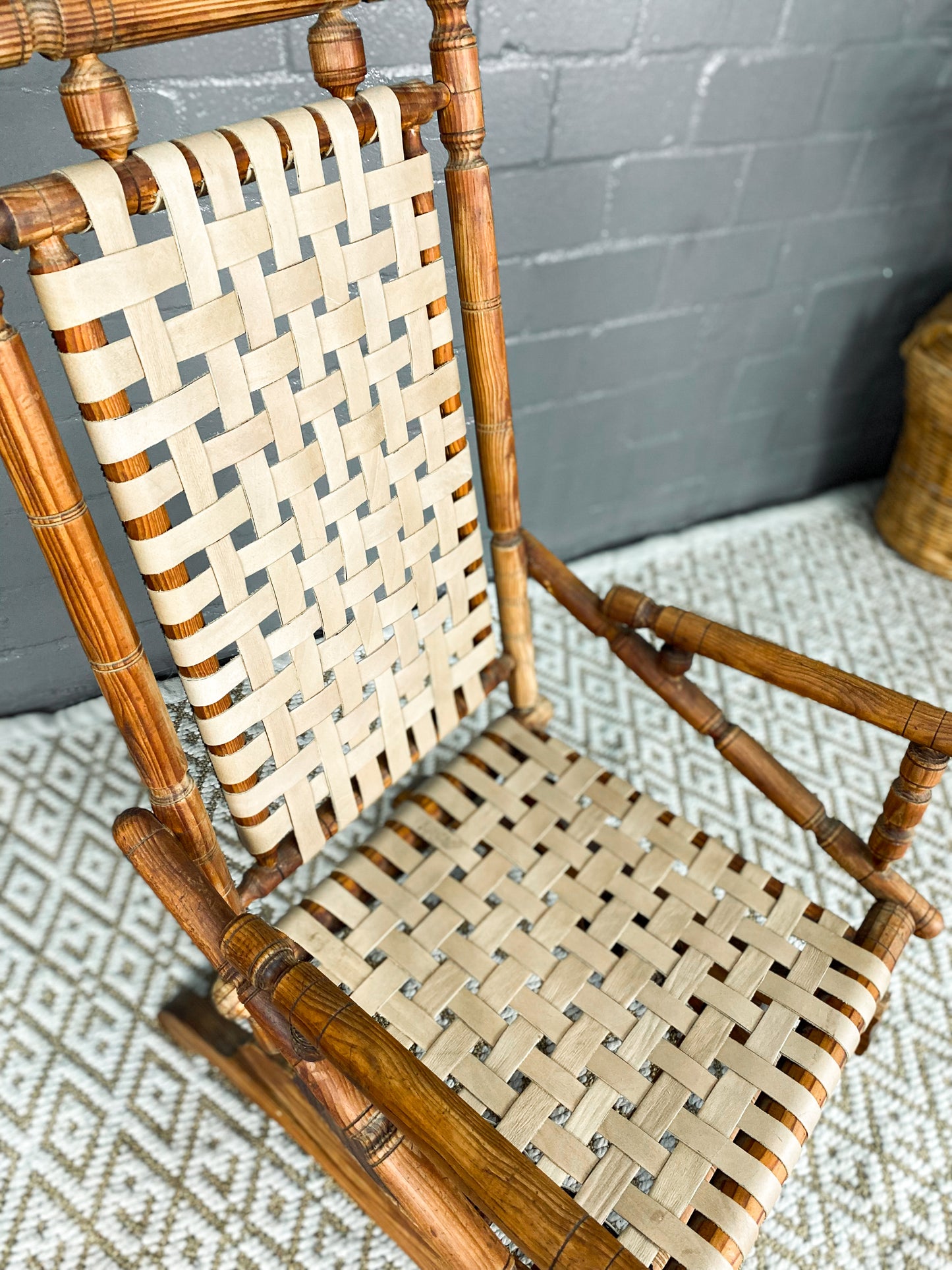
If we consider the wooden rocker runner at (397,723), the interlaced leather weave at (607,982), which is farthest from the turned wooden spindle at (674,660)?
the interlaced leather weave at (607,982)

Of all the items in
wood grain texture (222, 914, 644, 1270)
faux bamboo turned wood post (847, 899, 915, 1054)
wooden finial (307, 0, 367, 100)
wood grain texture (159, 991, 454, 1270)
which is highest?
wooden finial (307, 0, 367, 100)

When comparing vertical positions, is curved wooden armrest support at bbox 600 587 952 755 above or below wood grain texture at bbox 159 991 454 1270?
above

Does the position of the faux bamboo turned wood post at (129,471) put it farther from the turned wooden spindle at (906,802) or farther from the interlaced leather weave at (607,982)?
the turned wooden spindle at (906,802)

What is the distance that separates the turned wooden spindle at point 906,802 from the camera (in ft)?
2.57

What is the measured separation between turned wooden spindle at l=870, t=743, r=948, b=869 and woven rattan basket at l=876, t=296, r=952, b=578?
964 millimetres

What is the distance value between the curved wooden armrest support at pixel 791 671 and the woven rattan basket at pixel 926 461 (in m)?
0.93

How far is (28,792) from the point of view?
1313 millimetres

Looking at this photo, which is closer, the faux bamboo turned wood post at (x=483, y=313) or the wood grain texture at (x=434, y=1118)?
the wood grain texture at (x=434, y=1118)

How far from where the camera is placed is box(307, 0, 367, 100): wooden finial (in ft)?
2.21

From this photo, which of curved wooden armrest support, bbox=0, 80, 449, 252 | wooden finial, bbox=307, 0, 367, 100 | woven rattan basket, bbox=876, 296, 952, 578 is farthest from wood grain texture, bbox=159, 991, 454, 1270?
woven rattan basket, bbox=876, 296, 952, 578

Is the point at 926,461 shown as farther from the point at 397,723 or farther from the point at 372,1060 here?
the point at 372,1060

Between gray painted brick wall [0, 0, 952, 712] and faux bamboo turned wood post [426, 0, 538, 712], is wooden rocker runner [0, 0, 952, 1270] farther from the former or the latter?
gray painted brick wall [0, 0, 952, 712]

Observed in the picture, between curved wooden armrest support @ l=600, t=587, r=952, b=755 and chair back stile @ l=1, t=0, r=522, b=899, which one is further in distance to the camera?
curved wooden armrest support @ l=600, t=587, r=952, b=755

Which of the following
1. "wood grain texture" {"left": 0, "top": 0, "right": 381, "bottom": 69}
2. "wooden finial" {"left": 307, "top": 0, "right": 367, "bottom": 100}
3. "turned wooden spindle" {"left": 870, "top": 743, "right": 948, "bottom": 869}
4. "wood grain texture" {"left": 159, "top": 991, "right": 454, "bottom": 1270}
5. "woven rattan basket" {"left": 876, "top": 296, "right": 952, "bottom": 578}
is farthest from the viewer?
"woven rattan basket" {"left": 876, "top": 296, "right": 952, "bottom": 578}
